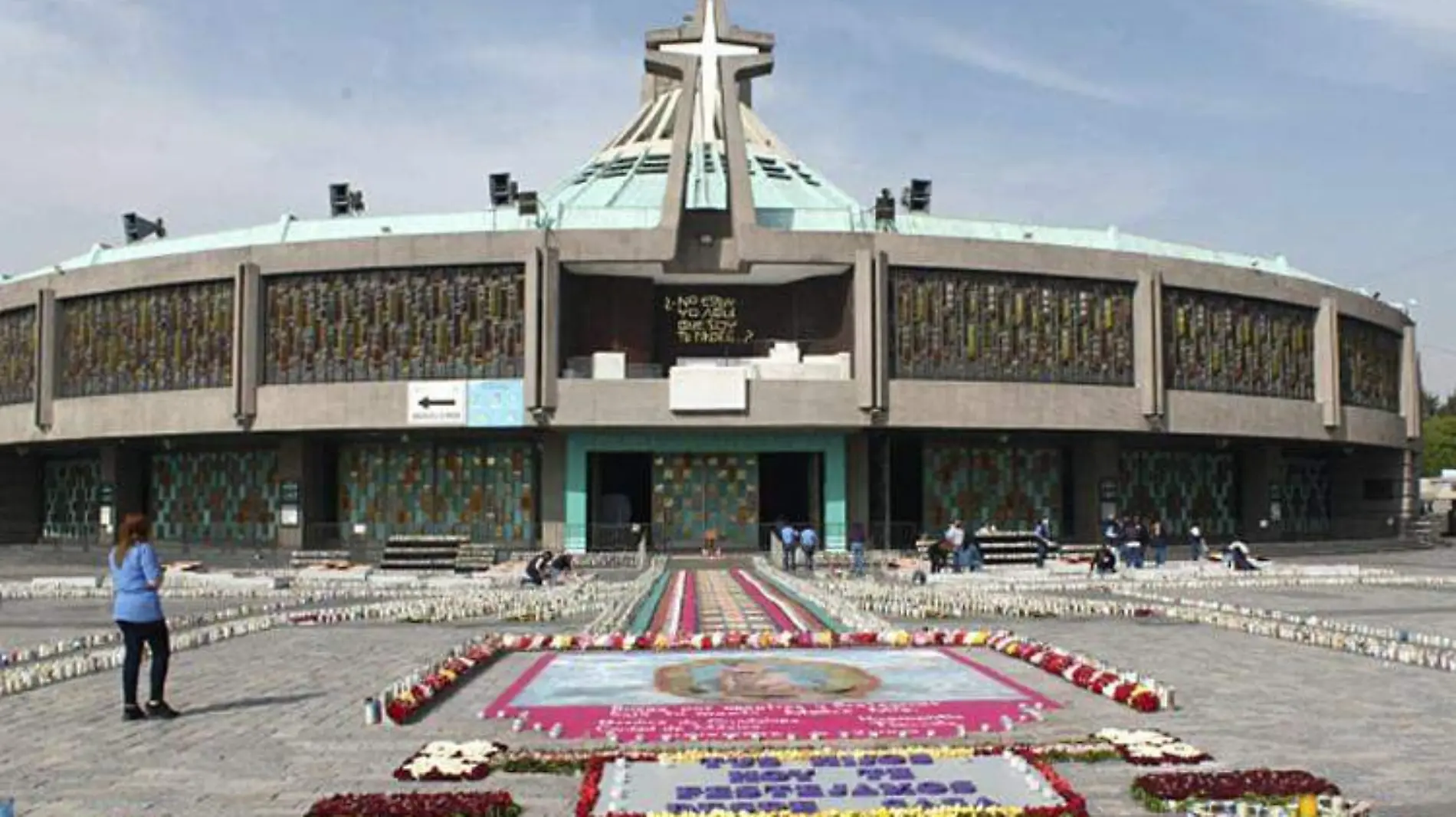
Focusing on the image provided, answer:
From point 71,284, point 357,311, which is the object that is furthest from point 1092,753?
point 71,284

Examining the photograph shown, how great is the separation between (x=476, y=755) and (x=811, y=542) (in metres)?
29.3

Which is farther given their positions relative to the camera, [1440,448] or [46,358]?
[1440,448]

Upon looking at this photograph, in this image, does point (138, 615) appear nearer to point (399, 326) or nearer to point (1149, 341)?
point (399, 326)

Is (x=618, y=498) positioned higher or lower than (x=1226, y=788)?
higher

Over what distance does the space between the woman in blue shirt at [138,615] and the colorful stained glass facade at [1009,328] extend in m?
39.1

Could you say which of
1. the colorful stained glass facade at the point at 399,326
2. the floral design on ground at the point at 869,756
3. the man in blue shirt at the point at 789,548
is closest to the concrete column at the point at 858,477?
the man in blue shirt at the point at 789,548

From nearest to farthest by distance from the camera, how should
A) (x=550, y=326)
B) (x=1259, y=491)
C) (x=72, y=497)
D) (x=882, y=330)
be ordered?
1. (x=550, y=326)
2. (x=882, y=330)
3. (x=1259, y=491)
4. (x=72, y=497)

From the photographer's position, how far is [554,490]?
169ft

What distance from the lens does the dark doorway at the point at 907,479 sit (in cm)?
5503

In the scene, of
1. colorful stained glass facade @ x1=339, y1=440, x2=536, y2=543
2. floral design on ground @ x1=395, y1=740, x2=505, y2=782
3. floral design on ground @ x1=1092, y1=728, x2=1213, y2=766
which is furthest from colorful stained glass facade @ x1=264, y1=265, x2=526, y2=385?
floral design on ground @ x1=1092, y1=728, x2=1213, y2=766

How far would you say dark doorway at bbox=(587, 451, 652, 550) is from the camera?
168 feet

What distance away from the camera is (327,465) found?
5562cm

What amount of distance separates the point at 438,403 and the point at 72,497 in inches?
979

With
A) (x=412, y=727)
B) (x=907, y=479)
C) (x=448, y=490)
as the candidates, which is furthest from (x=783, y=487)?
(x=412, y=727)
